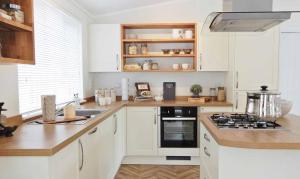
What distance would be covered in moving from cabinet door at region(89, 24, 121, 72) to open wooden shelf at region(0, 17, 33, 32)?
220 centimetres

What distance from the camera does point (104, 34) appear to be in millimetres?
4086

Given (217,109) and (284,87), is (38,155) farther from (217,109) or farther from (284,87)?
(284,87)

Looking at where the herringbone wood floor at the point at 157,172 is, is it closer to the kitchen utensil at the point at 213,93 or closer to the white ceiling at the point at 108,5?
the kitchen utensil at the point at 213,93

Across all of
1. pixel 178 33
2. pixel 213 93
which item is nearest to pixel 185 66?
pixel 178 33

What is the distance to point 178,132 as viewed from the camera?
12.6 feet

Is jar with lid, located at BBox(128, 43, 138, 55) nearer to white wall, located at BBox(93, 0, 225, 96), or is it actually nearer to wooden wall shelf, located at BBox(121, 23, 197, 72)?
wooden wall shelf, located at BBox(121, 23, 197, 72)

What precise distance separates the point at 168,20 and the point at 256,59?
1.52 m

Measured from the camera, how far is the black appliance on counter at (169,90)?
4191 millimetres

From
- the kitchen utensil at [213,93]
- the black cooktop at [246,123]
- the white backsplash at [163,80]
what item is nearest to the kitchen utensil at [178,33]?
the white backsplash at [163,80]

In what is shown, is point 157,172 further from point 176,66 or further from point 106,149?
point 176,66

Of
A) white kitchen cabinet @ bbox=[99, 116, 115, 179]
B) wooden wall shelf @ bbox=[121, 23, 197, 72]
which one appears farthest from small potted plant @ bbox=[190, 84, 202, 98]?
white kitchen cabinet @ bbox=[99, 116, 115, 179]

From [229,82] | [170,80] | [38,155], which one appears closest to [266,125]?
[38,155]

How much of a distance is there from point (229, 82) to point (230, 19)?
2116 mm

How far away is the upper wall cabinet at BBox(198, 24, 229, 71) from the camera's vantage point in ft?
13.0
